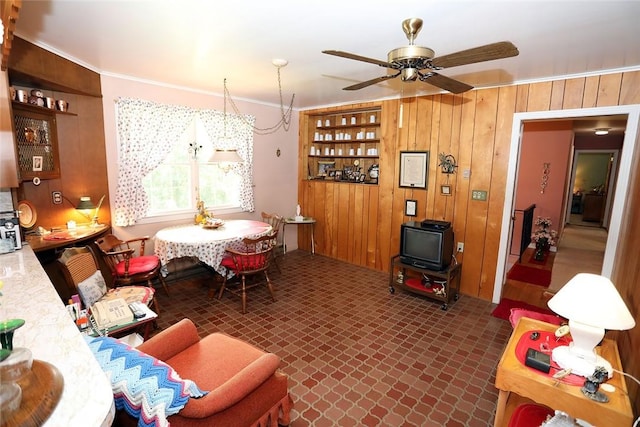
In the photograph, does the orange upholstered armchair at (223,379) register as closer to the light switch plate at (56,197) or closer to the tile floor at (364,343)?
the tile floor at (364,343)

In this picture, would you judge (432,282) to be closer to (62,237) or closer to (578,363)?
(578,363)

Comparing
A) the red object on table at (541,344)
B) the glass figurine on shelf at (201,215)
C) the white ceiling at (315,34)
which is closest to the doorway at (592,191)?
the white ceiling at (315,34)

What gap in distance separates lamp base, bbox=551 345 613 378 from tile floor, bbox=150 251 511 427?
706 millimetres

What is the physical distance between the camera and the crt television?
12.3ft

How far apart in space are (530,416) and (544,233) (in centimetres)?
487

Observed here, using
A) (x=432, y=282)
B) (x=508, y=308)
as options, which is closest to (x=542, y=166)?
(x=508, y=308)

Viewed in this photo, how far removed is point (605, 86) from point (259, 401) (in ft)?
13.0

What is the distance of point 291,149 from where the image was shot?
5711 millimetres

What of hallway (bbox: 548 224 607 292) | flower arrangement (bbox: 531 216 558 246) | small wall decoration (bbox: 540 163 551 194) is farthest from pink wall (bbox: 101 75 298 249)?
small wall decoration (bbox: 540 163 551 194)

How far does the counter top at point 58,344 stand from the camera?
35.5 inches

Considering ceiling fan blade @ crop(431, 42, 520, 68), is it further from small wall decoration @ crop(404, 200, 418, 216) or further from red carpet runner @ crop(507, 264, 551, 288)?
red carpet runner @ crop(507, 264, 551, 288)

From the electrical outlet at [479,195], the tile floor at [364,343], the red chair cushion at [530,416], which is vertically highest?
the electrical outlet at [479,195]

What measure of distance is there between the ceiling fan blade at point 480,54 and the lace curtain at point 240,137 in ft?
10.5

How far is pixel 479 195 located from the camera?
391 centimetres
